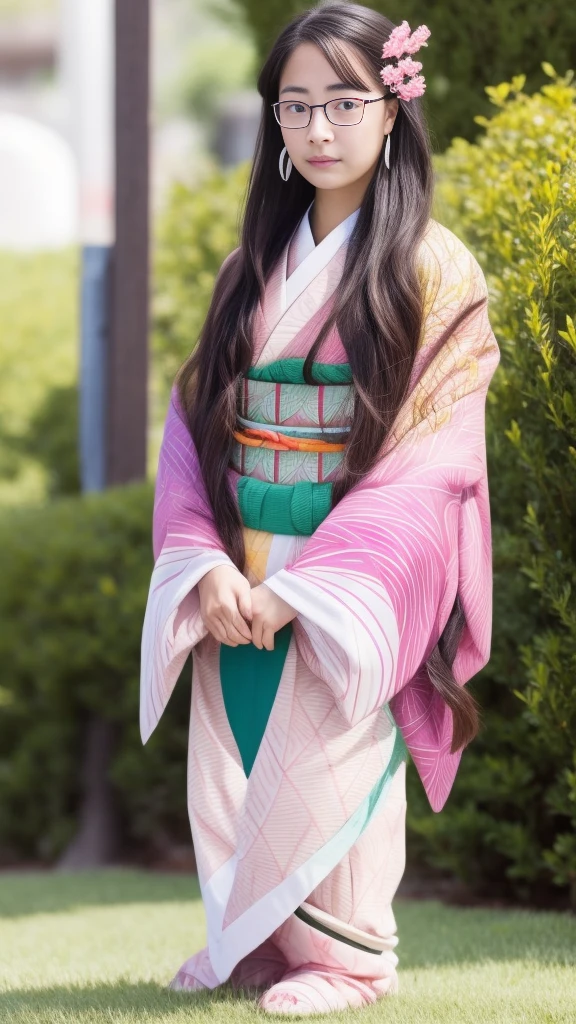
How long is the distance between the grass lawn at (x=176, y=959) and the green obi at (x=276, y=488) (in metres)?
0.52

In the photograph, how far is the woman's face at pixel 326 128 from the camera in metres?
2.46

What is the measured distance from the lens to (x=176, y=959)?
316cm

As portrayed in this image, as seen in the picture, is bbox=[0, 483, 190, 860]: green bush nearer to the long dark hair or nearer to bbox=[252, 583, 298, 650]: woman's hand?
the long dark hair

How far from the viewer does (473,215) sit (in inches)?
135

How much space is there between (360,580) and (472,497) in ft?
1.10

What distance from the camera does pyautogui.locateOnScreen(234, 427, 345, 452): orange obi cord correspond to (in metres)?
2.50

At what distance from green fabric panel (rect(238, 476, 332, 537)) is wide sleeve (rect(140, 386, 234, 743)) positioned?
82mm

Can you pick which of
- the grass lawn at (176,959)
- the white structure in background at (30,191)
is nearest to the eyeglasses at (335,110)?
the grass lawn at (176,959)

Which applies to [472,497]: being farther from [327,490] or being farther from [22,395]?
[22,395]

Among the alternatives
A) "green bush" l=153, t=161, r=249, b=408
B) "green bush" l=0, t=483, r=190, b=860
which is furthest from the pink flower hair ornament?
"green bush" l=153, t=161, r=249, b=408

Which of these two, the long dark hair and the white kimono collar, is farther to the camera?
the white kimono collar

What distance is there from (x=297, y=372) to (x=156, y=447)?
158 inches

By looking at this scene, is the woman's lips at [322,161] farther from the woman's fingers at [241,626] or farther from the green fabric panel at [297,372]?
the woman's fingers at [241,626]

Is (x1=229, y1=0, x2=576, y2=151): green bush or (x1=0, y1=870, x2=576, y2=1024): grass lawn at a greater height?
(x1=229, y1=0, x2=576, y2=151): green bush
